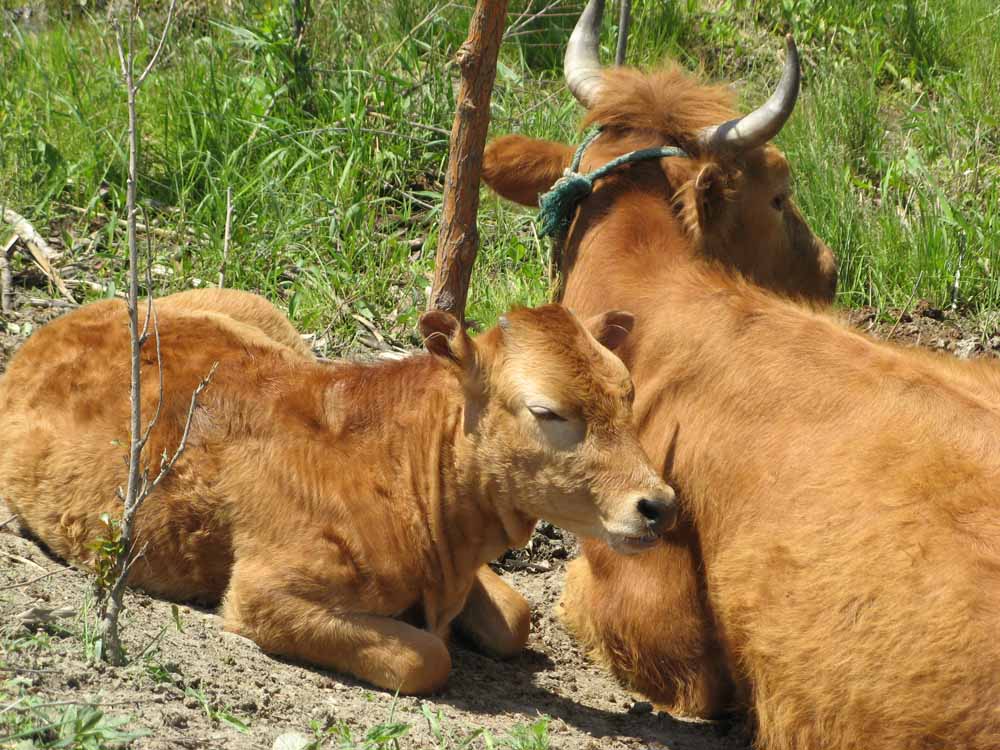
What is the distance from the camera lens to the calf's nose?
439 centimetres

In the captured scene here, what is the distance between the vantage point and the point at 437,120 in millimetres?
8773

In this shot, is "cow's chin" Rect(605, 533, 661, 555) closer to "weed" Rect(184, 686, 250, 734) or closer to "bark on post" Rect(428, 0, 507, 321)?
"weed" Rect(184, 686, 250, 734)

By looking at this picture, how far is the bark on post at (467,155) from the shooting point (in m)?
5.79

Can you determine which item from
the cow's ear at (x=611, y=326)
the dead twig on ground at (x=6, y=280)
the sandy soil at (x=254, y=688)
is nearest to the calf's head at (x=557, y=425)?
the cow's ear at (x=611, y=326)

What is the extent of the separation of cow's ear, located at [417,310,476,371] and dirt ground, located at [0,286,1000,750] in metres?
1.16

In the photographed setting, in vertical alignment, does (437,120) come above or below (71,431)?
above

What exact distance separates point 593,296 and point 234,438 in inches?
60.4

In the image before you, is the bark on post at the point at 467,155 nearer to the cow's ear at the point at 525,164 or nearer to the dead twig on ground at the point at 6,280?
the cow's ear at the point at 525,164

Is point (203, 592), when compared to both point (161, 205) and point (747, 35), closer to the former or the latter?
point (161, 205)

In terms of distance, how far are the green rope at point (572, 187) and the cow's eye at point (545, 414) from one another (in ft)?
4.99

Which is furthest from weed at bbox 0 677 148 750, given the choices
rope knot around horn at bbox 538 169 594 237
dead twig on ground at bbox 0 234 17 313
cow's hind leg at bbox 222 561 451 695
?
dead twig on ground at bbox 0 234 17 313

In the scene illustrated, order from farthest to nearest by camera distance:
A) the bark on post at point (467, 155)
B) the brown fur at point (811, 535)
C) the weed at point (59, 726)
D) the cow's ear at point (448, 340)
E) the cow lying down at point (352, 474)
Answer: the bark on post at point (467, 155) < the cow's ear at point (448, 340) < the cow lying down at point (352, 474) < the brown fur at point (811, 535) < the weed at point (59, 726)

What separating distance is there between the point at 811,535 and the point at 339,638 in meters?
1.61

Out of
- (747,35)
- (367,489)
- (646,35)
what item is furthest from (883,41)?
(367,489)
